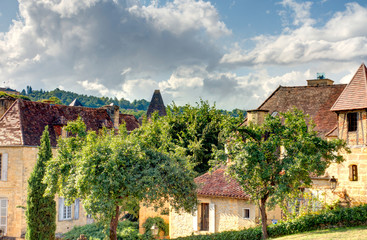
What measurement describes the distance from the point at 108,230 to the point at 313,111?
1790 cm

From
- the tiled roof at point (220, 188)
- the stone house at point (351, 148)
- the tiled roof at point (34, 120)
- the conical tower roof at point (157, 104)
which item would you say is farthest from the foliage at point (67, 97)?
the stone house at point (351, 148)

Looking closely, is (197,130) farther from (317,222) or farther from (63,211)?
(317,222)

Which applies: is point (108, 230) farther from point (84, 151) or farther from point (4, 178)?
point (4, 178)

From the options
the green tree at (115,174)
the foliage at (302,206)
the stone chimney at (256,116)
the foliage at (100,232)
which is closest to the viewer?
the green tree at (115,174)

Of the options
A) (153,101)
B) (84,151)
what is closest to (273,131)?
(84,151)

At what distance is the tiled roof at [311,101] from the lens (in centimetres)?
3061

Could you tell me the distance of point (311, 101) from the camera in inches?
1287

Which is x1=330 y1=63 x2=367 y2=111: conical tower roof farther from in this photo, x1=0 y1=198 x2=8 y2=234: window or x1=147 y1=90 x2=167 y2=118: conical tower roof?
x1=147 y1=90 x2=167 y2=118: conical tower roof

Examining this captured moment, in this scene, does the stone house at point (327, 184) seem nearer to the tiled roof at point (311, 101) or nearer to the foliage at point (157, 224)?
the tiled roof at point (311, 101)

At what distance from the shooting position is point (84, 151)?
18.9 meters

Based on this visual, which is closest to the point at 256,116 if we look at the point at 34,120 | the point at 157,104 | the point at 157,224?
the point at 157,224

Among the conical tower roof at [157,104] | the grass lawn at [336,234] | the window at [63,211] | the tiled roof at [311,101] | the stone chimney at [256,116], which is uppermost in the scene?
the conical tower roof at [157,104]

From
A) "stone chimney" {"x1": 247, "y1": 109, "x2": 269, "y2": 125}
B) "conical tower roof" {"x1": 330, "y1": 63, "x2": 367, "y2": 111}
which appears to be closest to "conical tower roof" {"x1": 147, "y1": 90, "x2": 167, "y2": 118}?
"stone chimney" {"x1": 247, "y1": 109, "x2": 269, "y2": 125}

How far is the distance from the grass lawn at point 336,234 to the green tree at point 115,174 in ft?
17.6
